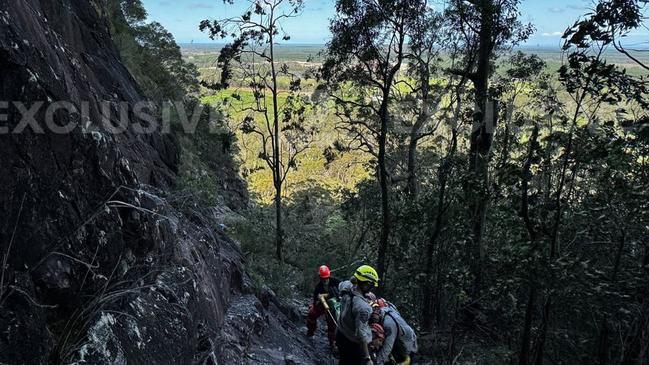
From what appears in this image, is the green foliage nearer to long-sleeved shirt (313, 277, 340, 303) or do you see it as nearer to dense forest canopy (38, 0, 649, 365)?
dense forest canopy (38, 0, 649, 365)

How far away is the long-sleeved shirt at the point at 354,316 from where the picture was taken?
566 centimetres

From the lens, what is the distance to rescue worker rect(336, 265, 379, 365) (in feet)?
18.6

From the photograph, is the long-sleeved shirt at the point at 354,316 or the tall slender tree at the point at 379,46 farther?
the tall slender tree at the point at 379,46

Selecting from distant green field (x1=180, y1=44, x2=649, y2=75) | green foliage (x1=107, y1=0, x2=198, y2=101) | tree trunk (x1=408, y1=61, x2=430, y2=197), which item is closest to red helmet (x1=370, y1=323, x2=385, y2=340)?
distant green field (x1=180, y1=44, x2=649, y2=75)

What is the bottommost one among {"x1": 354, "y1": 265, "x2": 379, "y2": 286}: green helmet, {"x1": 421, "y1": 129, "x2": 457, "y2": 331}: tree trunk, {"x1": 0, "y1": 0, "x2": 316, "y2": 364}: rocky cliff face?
{"x1": 421, "y1": 129, "x2": 457, "y2": 331}: tree trunk

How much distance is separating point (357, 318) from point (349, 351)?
889 millimetres

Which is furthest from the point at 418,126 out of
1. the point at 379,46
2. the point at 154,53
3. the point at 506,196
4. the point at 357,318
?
the point at 154,53

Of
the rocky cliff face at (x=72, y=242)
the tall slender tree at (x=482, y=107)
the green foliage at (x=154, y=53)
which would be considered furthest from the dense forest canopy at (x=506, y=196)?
the green foliage at (x=154, y=53)

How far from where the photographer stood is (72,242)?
3.46 metres

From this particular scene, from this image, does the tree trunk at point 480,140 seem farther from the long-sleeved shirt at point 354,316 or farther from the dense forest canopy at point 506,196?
the long-sleeved shirt at point 354,316

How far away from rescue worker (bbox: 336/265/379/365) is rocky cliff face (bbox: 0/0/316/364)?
1.55m

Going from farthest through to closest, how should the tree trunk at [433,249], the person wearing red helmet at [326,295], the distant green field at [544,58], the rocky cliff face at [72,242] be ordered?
the tree trunk at [433,249] < the person wearing red helmet at [326,295] < the distant green field at [544,58] < the rocky cliff face at [72,242]

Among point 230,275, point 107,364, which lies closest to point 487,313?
point 230,275

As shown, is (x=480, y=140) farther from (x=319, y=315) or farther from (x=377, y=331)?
(x=377, y=331)
